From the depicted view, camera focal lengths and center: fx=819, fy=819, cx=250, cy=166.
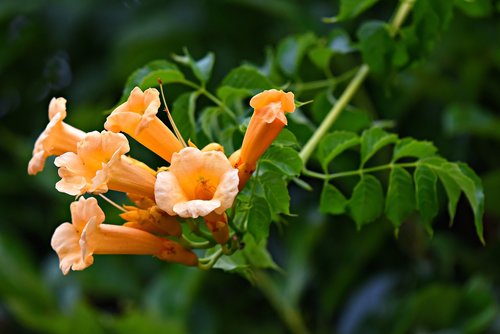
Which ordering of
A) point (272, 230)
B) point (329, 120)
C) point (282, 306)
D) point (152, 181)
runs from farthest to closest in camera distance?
point (272, 230)
point (282, 306)
point (329, 120)
point (152, 181)

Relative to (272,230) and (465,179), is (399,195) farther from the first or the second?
(272,230)

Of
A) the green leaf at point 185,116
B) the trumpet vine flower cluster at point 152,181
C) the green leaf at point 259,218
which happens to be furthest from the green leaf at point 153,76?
the green leaf at point 259,218

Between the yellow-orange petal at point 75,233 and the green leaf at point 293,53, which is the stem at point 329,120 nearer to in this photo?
the green leaf at point 293,53

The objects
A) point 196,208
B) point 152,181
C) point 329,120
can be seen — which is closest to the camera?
point 196,208

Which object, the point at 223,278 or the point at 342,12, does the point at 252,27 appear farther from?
the point at 342,12

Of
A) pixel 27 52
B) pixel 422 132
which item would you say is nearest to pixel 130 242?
pixel 422 132

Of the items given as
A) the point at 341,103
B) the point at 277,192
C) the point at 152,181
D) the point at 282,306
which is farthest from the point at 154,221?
the point at 282,306

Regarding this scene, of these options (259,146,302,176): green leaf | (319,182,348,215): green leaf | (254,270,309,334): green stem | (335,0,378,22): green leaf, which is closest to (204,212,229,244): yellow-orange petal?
(259,146,302,176): green leaf
